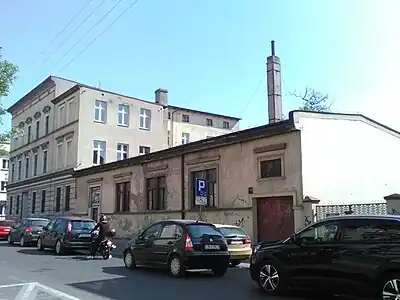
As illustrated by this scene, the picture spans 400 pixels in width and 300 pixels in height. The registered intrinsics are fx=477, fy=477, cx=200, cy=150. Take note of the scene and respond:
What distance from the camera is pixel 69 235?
20.1 m

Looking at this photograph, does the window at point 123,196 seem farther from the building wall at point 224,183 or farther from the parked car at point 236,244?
the parked car at point 236,244

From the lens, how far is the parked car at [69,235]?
20.0 metres

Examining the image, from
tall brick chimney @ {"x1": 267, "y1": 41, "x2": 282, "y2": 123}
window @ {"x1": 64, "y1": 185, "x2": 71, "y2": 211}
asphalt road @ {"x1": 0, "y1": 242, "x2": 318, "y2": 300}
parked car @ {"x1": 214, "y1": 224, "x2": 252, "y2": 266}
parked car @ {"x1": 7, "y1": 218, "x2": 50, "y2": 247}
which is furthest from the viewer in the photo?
window @ {"x1": 64, "y1": 185, "x2": 71, "y2": 211}

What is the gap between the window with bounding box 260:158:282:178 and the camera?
20.0 meters

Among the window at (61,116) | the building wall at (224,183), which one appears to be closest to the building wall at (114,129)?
the window at (61,116)

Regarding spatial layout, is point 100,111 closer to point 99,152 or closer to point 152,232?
point 99,152

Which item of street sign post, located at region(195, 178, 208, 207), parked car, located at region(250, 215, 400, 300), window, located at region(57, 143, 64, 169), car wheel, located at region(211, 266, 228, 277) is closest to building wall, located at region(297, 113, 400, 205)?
street sign post, located at region(195, 178, 208, 207)

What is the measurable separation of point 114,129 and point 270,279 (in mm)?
33711

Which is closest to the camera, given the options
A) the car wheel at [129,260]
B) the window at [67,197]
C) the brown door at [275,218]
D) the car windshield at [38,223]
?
the car wheel at [129,260]

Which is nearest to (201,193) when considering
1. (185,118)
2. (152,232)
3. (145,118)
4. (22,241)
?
(152,232)

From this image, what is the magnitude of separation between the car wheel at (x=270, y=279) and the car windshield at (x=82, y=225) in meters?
12.1

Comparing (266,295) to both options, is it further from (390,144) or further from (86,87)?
(86,87)

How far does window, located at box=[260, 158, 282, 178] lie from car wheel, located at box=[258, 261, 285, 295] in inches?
392

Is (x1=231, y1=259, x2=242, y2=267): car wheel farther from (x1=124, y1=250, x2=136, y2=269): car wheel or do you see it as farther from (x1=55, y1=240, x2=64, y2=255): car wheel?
(x1=55, y1=240, x2=64, y2=255): car wheel
